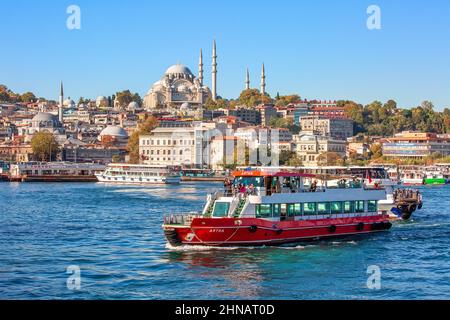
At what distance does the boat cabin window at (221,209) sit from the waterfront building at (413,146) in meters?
83.0

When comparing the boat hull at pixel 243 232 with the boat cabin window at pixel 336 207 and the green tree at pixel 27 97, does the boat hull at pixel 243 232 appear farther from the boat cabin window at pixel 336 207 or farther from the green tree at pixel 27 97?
the green tree at pixel 27 97

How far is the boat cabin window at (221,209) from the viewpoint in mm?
18594

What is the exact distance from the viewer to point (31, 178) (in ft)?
230

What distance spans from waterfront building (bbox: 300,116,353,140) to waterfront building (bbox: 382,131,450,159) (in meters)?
13.2

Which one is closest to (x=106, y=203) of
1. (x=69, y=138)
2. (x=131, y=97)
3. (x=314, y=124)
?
(x=69, y=138)

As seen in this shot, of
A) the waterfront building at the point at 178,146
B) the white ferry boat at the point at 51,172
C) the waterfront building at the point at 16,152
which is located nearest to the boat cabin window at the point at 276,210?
the white ferry boat at the point at 51,172

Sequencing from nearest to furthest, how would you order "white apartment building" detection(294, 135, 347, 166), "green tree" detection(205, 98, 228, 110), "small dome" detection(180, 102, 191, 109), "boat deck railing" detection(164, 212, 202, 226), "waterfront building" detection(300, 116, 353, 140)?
"boat deck railing" detection(164, 212, 202, 226), "white apartment building" detection(294, 135, 347, 166), "waterfront building" detection(300, 116, 353, 140), "green tree" detection(205, 98, 228, 110), "small dome" detection(180, 102, 191, 109)

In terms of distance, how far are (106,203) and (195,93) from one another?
99.1 meters

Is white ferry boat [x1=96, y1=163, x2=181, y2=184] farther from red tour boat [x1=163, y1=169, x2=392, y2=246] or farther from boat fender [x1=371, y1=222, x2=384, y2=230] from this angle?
red tour boat [x1=163, y1=169, x2=392, y2=246]

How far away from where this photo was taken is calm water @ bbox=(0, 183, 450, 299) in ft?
43.6

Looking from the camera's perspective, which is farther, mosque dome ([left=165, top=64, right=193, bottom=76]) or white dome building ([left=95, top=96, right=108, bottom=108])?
white dome building ([left=95, top=96, right=108, bottom=108])

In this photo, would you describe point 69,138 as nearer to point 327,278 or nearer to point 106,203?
point 106,203

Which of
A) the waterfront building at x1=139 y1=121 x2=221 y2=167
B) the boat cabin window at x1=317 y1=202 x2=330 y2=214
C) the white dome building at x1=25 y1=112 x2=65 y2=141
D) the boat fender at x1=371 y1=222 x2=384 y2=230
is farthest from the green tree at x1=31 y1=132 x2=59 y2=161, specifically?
the boat cabin window at x1=317 y1=202 x2=330 y2=214

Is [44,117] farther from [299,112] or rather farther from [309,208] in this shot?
[309,208]
